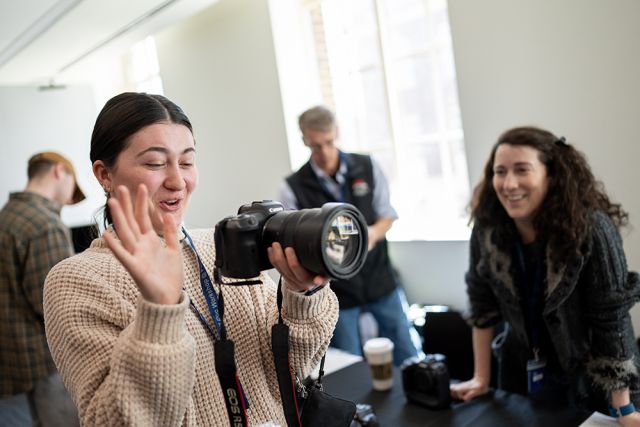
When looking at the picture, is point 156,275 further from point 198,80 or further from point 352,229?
point 198,80

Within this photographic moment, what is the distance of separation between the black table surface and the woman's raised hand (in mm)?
856

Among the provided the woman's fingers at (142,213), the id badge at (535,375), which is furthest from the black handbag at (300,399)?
the id badge at (535,375)

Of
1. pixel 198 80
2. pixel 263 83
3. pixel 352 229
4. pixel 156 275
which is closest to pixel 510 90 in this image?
pixel 198 80

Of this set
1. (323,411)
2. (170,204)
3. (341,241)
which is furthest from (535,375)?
(170,204)

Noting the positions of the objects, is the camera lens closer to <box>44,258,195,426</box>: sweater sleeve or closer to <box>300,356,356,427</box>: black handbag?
<box>44,258,195,426</box>: sweater sleeve

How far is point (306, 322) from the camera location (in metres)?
0.88

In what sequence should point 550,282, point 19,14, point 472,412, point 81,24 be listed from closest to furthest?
point 472,412, point 550,282, point 19,14, point 81,24

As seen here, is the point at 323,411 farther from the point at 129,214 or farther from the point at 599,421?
the point at 599,421

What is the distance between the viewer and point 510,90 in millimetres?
2592

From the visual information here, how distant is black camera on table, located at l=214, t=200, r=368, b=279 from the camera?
27.1 inches

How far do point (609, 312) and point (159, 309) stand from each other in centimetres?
121

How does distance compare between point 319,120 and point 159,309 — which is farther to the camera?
point 319,120

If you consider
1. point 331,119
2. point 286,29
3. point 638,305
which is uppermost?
point 286,29

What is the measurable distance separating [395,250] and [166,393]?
2943 mm
